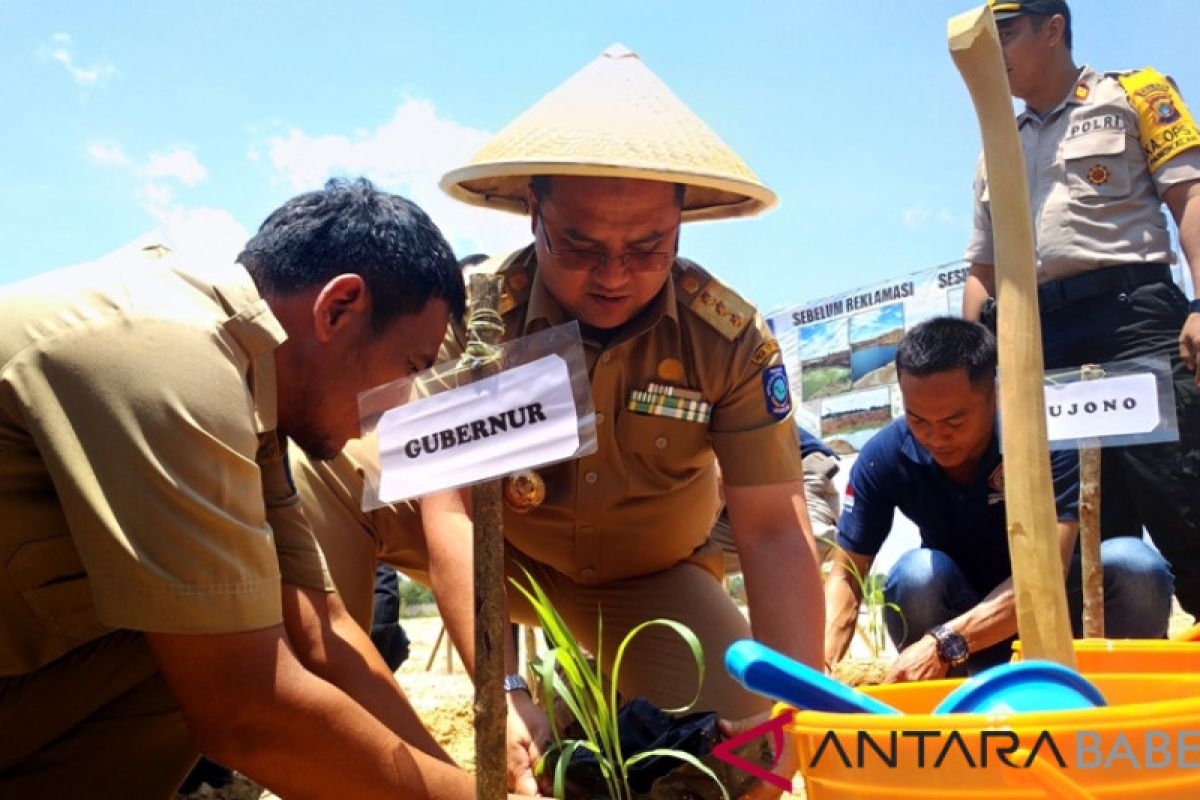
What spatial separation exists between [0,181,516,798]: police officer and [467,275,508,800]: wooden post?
0.25m

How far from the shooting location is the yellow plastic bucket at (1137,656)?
115cm

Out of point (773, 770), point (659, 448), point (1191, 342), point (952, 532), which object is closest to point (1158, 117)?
point (1191, 342)

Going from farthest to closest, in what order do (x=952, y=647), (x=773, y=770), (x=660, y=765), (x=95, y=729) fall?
(x=952, y=647) → (x=95, y=729) → (x=773, y=770) → (x=660, y=765)

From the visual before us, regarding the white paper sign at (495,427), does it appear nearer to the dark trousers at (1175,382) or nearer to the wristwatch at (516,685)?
the wristwatch at (516,685)

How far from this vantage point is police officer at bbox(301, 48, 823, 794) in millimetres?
2193

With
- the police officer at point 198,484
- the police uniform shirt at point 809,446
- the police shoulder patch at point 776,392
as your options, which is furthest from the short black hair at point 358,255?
the police uniform shirt at point 809,446

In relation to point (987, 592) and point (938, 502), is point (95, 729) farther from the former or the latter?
point (987, 592)

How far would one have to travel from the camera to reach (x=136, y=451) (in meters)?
1.37

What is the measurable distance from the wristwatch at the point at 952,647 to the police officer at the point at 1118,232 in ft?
3.01

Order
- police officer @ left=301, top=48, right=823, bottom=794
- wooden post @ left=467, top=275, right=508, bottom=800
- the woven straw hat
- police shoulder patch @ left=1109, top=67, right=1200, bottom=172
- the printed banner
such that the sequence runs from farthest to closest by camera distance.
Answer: the printed banner < police shoulder patch @ left=1109, top=67, right=1200, bottom=172 < police officer @ left=301, top=48, right=823, bottom=794 < the woven straw hat < wooden post @ left=467, top=275, right=508, bottom=800

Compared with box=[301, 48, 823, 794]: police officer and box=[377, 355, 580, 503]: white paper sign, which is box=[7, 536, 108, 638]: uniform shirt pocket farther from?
box=[301, 48, 823, 794]: police officer

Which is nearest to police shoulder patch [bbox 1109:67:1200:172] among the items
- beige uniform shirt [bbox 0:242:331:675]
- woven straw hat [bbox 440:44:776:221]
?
woven straw hat [bbox 440:44:776:221]

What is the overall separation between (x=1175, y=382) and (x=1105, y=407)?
0.92 m

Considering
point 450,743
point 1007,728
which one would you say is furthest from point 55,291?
point 450,743
